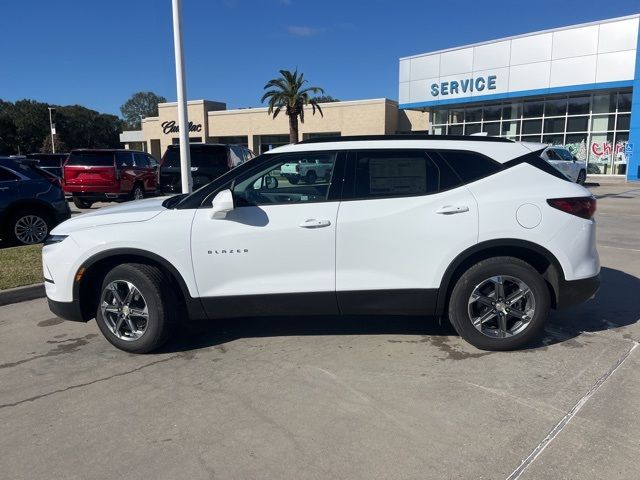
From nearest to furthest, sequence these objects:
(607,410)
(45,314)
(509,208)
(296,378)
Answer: (607,410), (296,378), (509,208), (45,314)

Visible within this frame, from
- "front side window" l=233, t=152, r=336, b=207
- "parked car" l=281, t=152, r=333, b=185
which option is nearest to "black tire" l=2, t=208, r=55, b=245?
"front side window" l=233, t=152, r=336, b=207

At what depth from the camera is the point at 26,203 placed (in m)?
9.27

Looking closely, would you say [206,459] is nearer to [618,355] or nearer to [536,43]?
[618,355]

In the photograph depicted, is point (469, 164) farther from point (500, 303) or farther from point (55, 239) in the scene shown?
point (55, 239)

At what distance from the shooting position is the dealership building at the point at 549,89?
90.4ft

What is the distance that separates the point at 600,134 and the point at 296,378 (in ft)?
104

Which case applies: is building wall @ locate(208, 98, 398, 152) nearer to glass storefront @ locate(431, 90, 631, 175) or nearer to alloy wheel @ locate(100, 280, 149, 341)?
glass storefront @ locate(431, 90, 631, 175)

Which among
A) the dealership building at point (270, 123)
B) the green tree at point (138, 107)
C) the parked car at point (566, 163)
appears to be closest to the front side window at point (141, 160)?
the parked car at point (566, 163)

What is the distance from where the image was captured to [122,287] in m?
4.37

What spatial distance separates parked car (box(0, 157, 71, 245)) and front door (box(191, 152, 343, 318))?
6.58 meters

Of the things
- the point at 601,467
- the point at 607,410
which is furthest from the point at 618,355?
the point at 601,467

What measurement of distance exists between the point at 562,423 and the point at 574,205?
185 centimetres

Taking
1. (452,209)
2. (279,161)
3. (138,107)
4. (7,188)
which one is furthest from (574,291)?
(138,107)

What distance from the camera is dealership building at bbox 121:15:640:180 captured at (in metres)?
27.5
